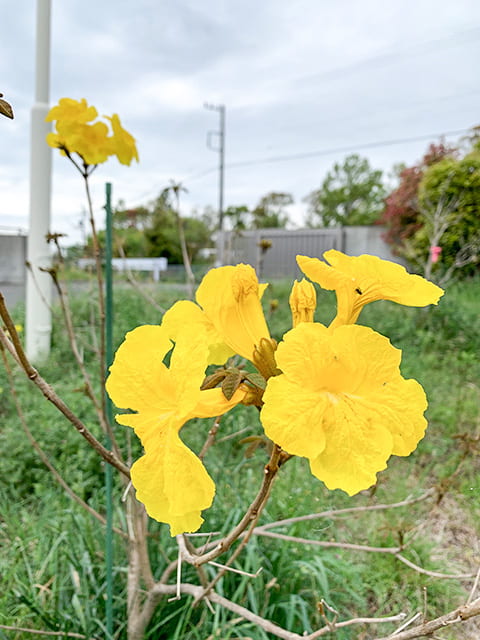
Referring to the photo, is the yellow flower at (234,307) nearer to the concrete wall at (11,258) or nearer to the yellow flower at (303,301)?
the yellow flower at (303,301)

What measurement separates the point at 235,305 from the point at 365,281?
176 mm

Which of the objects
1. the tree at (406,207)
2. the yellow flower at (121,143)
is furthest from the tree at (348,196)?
the yellow flower at (121,143)

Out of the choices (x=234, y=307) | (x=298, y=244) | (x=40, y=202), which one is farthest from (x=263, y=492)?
(x=298, y=244)

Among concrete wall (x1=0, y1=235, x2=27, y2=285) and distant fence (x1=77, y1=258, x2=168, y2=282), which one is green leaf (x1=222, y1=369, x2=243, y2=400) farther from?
concrete wall (x1=0, y1=235, x2=27, y2=285)

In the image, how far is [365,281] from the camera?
0.61m

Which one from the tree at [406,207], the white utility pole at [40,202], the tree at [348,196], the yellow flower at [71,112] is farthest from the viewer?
the tree at [348,196]

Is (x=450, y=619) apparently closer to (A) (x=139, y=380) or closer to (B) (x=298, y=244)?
(A) (x=139, y=380)

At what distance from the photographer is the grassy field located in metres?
1.41

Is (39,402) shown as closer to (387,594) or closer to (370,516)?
(370,516)

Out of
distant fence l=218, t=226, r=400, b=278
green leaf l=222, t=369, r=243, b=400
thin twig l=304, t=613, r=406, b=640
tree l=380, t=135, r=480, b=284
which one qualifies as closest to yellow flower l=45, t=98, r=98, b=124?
green leaf l=222, t=369, r=243, b=400

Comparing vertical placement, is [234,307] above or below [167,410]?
above

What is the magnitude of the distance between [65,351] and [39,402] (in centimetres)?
119

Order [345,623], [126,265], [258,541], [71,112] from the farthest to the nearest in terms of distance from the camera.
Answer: [126,265] → [258,541] → [71,112] → [345,623]

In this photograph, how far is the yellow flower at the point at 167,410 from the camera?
520mm
